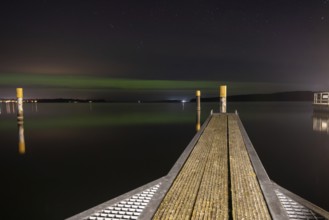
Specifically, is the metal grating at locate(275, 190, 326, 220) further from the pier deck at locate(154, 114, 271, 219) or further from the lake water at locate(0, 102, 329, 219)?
the lake water at locate(0, 102, 329, 219)

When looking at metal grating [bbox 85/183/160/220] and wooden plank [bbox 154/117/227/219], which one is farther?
metal grating [bbox 85/183/160/220]

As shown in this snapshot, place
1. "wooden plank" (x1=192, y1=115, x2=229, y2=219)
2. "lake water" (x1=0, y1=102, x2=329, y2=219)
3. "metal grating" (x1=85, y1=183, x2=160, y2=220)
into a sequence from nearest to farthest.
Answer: "wooden plank" (x1=192, y1=115, x2=229, y2=219)
"metal grating" (x1=85, y1=183, x2=160, y2=220)
"lake water" (x1=0, y1=102, x2=329, y2=219)

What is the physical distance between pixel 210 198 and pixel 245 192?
738 millimetres

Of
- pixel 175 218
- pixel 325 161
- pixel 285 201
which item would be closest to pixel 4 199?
pixel 175 218

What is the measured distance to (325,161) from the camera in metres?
11.8

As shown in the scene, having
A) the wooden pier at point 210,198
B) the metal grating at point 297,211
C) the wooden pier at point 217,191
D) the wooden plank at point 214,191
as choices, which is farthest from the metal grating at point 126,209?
the metal grating at point 297,211

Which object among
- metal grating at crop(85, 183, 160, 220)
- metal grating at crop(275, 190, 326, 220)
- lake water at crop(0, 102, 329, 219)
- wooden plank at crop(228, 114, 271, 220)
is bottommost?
lake water at crop(0, 102, 329, 219)

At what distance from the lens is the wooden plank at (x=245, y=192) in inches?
156

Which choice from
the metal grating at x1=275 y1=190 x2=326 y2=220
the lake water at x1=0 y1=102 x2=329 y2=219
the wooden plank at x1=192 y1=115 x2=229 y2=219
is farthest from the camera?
the lake water at x1=0 y1=102 x2=329 y2=219

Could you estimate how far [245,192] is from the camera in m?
4.76

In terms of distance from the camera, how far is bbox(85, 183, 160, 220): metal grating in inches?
170

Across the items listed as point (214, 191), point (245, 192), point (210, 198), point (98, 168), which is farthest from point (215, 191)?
point (98, 168)

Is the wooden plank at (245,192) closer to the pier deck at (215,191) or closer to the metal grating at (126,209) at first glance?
the pier deck at (215,191)

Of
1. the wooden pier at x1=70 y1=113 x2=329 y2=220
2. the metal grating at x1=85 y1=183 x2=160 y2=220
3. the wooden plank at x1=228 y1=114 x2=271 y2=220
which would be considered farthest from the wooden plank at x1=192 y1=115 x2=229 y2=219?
the metal grating at x1=85 y1=183 x2=160 y2=220
